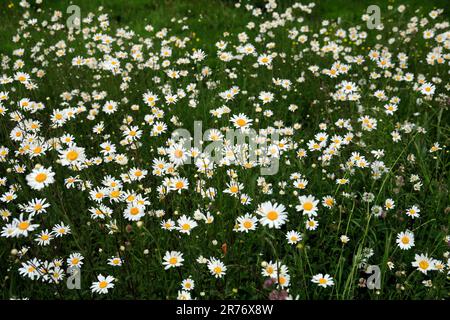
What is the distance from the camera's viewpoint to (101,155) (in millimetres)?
3809

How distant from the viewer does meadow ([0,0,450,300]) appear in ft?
8.24

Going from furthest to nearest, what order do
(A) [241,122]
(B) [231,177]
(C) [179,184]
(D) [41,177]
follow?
(A) [241,122] → (B) [231,177] → (C) [179,184] → (D) [41,177]

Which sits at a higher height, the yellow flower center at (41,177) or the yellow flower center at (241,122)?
the yellow flower center at (241,122)

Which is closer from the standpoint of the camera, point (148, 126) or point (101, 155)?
point (101, 155)

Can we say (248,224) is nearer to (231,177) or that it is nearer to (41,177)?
(231,177)

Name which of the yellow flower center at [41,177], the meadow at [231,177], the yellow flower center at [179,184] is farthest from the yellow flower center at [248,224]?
the yellow flower center at [41,177]

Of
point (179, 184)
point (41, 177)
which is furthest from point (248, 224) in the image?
point (41, 177)

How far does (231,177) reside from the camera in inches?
124

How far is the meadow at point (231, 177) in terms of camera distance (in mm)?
2512

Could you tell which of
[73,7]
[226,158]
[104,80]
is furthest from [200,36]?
[226,158]

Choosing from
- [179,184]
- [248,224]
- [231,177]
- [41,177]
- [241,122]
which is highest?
[241,122]

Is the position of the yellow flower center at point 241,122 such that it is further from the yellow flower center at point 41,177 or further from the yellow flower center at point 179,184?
the yellow flower center at point 41,177
